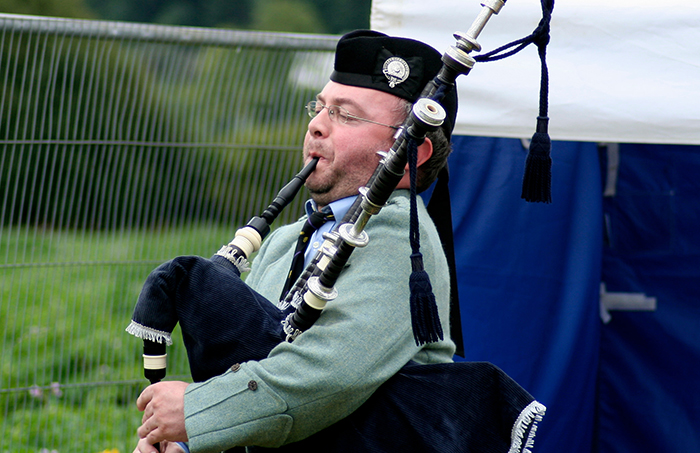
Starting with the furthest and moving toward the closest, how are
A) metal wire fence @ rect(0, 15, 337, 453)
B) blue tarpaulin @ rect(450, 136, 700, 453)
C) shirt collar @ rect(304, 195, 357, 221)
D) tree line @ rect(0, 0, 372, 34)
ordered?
tree line @ rect(0, 0, 372, 34), metal wire fence @ rect(0, 15, 337, 453), blue tarpaulin @ rect(450, 136, 700, 453), shirt collar @ rect(304, 195, 357, 221)

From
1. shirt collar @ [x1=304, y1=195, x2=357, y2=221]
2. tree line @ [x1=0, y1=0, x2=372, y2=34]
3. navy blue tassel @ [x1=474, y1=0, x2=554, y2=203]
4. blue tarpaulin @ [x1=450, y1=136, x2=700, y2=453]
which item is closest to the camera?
navy blue tassel @ [x1=474, y1=0, x2=554, y2=203]

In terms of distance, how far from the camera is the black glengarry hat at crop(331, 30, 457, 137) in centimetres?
175

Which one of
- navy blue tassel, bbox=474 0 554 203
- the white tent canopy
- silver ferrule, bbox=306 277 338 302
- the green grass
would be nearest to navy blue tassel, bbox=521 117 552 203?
navy blue tassel, bbox=474 0 554 203

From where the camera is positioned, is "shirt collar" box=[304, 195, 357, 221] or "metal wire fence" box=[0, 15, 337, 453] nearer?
"shirt collar" box=[304, 195, 357, 221]

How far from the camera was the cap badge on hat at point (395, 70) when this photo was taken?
68.7 inches

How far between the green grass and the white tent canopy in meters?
1.72

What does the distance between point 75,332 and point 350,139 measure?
2.53 meters

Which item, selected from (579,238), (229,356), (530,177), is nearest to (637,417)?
(579,238)

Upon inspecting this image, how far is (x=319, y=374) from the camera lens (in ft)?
4.75

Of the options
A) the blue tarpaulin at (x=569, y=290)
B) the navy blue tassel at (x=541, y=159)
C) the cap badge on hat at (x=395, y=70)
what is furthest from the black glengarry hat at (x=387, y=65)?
the blue tarpaulin at (x=569, y=290)

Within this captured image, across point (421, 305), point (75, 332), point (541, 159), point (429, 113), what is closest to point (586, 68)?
point (541, 159)

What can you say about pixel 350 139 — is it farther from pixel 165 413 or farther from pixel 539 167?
pixel 165 413

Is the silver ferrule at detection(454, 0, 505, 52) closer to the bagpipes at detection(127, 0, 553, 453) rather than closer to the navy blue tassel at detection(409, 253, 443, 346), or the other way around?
the bagpipes at detection(127, 0, 553, 453)

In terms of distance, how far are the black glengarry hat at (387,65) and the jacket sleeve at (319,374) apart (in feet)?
1.45
